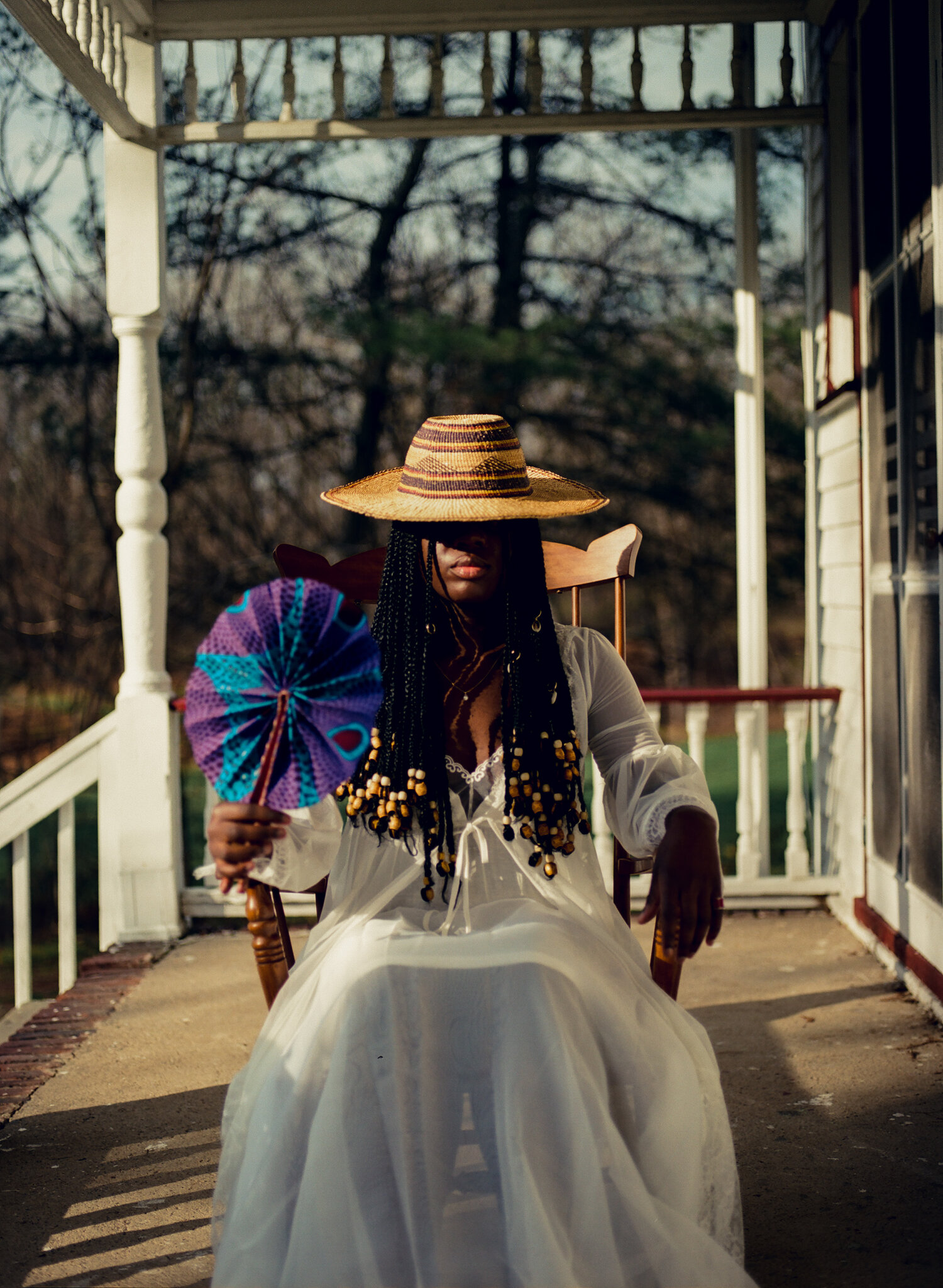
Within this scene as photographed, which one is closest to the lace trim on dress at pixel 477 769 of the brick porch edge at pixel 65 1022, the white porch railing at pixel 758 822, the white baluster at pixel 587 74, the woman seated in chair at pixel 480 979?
the woman seated in chair at pixel 480 979

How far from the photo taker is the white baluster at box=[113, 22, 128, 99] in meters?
3.71

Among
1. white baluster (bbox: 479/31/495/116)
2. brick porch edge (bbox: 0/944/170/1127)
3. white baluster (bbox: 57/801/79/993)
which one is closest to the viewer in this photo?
brick porch edge (bbox: 0/944/170/1127)

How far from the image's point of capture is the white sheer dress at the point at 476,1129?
1537 mm

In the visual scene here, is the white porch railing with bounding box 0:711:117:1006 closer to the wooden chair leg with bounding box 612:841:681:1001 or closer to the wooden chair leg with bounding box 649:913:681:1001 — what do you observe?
the wooden chair leg with bounding box 612:841:681:1001

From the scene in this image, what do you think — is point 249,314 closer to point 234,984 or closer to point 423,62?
point 423,62

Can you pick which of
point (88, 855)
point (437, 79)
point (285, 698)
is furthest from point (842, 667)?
point (88, 855)

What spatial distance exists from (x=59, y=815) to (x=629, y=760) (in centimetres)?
250

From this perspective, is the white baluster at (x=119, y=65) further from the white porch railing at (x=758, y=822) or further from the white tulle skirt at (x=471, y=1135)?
the white tulle skirt at (x=471, y=1135)

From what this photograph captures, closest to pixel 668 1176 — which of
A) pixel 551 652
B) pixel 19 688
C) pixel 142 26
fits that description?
pixel 551 652

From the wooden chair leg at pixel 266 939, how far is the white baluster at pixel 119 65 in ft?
9.70

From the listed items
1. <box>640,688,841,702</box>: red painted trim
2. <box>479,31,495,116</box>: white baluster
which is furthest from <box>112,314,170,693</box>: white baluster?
<box>640,688,841,702</box>: red painted trim

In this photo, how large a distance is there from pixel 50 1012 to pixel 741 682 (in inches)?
102

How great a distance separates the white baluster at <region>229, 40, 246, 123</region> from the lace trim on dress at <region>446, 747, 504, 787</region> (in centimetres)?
269

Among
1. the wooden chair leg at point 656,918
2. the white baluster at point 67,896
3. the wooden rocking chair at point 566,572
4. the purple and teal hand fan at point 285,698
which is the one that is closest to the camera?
the purple and teal hand fan at point 285,698
